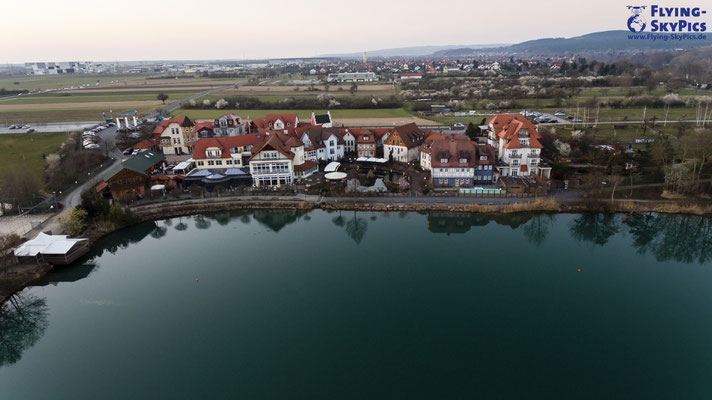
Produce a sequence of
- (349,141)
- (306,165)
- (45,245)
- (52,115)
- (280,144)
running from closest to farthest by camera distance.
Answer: (45,245), (280,144), (306,165), (349,141), (52,115)

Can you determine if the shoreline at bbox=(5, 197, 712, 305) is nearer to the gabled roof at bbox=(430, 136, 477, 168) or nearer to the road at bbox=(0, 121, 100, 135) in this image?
the gabled roof at bbox=(430, 136, 477, 168)

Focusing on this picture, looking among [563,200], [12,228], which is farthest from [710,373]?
[12,228]

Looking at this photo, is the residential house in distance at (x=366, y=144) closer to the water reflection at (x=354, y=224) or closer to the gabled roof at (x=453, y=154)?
the gabled roof at (x=453, y=154)

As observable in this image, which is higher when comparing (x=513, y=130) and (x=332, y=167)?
(x=513, y=130)

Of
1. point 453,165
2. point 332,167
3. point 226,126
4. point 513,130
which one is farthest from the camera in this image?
point 226,126

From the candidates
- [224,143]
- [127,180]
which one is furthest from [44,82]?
[127,180]

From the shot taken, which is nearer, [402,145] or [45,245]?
[45,245]

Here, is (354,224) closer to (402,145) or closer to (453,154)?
(453,154)
